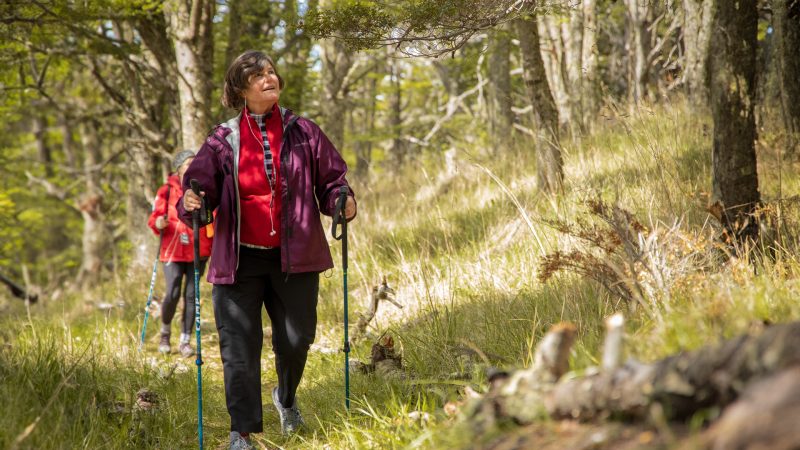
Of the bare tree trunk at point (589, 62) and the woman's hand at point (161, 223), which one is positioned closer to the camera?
the woman's hand at point (161, 223)

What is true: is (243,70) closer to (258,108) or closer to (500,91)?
(258,108)

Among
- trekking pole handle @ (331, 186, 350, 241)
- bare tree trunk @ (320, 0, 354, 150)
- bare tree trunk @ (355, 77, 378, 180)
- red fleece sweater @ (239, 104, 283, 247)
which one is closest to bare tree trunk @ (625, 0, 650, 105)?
bare tree trunk @ (320, 0, 354, 150)

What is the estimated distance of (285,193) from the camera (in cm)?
406

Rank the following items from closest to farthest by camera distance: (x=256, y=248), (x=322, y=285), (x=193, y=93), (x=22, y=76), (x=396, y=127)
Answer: (x=256, y=248) → (x=322, y=285) → (x=193, y=93) → (x=22, y=76) → (x=396, y=127)

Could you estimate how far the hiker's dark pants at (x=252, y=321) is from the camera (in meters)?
4.03

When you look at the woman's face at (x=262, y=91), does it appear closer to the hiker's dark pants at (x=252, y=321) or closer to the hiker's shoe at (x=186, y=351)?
the hiker's dark pants at (x=252, y=321)

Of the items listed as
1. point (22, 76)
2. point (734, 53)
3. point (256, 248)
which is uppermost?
point (22, 76)

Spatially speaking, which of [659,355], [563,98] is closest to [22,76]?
[563,98]

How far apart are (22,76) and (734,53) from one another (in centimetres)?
1096

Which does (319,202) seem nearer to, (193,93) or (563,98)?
(193,93)

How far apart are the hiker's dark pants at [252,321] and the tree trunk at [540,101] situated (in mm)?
3959

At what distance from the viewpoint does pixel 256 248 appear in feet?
13.4

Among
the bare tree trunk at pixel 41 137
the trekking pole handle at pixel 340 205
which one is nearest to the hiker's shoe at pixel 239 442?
the trekking pole handle at pixel 340 205

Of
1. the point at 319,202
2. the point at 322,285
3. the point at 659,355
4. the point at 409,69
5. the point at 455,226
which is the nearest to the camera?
the point at 659,355
